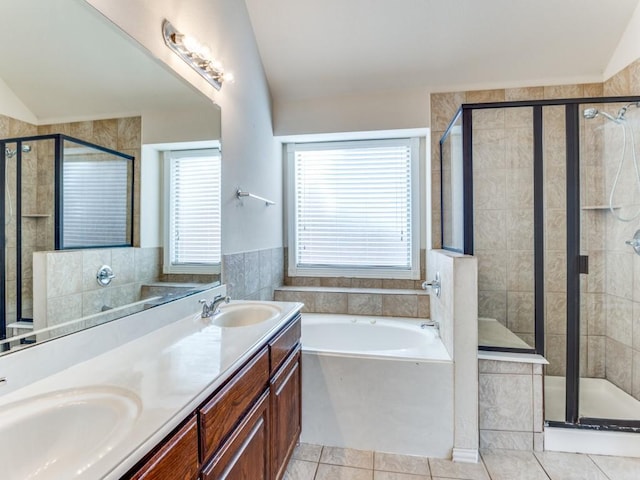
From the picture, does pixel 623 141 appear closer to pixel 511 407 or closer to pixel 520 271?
pixel 520 271

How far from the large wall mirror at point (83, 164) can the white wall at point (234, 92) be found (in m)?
0.09

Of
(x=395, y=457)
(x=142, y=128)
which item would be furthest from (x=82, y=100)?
(x=395, y=457)

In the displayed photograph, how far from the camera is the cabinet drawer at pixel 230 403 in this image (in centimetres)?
84

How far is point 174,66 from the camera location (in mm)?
1462

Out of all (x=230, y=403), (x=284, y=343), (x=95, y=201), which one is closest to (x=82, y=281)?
(x=95, y=201)

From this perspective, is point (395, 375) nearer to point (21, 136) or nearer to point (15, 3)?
point (21, 136)

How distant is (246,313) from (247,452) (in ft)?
2.43

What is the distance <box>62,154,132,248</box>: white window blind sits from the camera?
0.97 m

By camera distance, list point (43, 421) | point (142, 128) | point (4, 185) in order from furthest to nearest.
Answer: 1. point (142, 128)
2. point (4, 185)
3. point (43, 421)

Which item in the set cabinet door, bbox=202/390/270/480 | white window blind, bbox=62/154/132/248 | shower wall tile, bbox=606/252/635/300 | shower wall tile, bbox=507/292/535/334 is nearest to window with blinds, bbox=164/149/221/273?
white window blind, bbox=62/154/132/248

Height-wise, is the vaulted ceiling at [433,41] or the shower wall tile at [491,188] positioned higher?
the vaulted ceiling at [433,41]

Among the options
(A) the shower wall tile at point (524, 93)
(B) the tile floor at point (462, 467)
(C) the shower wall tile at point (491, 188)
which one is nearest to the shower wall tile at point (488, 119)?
(C) the shower wall tile at point (491, 188)

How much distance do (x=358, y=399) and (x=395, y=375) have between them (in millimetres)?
265

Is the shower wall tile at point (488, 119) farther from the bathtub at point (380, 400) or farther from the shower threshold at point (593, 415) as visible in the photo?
the shower threshold at point (593, 415)
